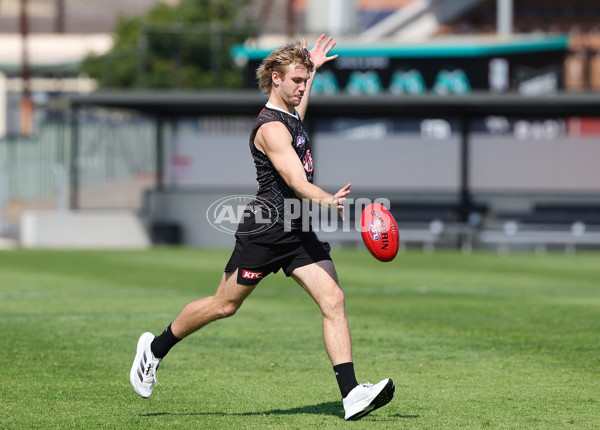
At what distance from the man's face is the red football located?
847 millimetres

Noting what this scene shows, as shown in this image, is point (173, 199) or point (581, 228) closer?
point (581, 228)

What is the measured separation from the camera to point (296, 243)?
6.80 m

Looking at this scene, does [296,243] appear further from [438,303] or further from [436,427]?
[438,303]

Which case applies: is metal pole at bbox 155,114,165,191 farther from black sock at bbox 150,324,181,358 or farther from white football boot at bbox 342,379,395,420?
white football boot at bbox 342,379,395,420

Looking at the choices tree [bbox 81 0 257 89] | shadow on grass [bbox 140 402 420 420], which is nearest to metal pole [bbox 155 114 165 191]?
tree [bbox 81 0 257 89]

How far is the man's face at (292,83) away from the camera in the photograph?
6.70m

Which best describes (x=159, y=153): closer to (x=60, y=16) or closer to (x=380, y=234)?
(x=380, y=234)

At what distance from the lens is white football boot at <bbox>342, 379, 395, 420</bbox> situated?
20.9ft

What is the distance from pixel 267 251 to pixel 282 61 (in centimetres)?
118

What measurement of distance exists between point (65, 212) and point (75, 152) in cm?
187

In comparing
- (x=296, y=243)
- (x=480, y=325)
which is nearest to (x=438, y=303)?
(x=480, y=325)

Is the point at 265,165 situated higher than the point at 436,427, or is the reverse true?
the point at 265,165

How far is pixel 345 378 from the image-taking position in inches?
259

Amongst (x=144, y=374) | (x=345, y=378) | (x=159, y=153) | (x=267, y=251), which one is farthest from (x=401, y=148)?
(x=345, y=378)
